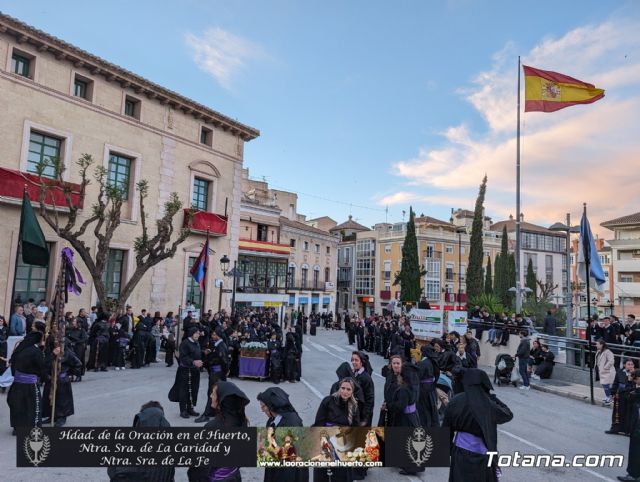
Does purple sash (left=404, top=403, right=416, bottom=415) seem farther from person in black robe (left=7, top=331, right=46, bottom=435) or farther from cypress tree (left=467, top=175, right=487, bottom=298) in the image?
cypress tree (left=467, top=175, right=487, bottom=298)

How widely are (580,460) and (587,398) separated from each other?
20.3 feet

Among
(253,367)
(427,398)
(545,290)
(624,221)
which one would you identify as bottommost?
(253,367)

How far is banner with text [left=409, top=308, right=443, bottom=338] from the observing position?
17.7 metres

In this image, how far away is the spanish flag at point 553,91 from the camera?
18516 millimetres

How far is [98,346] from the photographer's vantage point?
1416 centimetres

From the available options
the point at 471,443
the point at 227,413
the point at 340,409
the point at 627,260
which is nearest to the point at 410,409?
the point at 340,409

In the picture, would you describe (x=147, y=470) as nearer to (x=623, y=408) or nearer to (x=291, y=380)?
(x=623, y=408)

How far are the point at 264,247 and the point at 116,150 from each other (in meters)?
22.0

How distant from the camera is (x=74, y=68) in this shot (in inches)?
781

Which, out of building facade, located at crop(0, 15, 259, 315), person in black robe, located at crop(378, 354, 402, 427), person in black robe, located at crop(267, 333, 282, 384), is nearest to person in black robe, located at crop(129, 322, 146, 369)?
person in black robe, located at crop(267, 333, 282, 384)

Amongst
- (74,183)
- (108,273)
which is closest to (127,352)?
(108,273)

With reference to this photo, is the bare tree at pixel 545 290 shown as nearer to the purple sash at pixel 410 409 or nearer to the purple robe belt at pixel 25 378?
the purple sash at pixel 410 409

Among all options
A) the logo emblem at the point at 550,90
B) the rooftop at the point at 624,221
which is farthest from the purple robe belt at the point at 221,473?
the rooftop at the point at 624,221

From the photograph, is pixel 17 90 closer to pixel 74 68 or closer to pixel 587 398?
pixel 74 68
